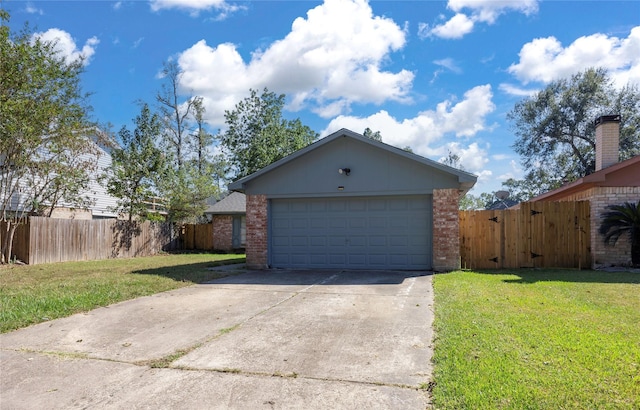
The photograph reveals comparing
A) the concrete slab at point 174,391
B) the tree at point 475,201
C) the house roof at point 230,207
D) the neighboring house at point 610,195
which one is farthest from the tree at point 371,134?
the concrete slab at point 174,391

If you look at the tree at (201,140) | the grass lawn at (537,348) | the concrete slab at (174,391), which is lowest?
the concrete slab at (174,391)

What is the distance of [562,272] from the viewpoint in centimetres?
1027

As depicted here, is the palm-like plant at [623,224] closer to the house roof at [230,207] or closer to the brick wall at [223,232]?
the house roof at [230,207]

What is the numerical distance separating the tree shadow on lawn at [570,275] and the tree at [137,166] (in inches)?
651

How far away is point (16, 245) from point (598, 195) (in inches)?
735

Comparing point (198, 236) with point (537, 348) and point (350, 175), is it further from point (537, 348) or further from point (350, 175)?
point (537, 348)

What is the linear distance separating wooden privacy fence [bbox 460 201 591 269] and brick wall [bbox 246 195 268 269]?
19.4 ft

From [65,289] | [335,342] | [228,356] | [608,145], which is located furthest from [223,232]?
[228,356]

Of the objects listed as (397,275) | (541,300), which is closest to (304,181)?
(397,275)

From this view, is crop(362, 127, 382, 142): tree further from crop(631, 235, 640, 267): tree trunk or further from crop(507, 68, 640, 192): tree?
crop(631, 235, 640, 267): tree trunk

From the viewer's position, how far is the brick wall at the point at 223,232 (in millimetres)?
21922

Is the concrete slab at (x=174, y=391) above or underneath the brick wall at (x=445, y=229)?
underneath

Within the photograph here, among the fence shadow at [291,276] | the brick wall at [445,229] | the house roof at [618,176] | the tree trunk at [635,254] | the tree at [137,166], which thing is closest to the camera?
the fence shadow at [291,276]

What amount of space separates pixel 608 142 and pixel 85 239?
18953 millimetres
